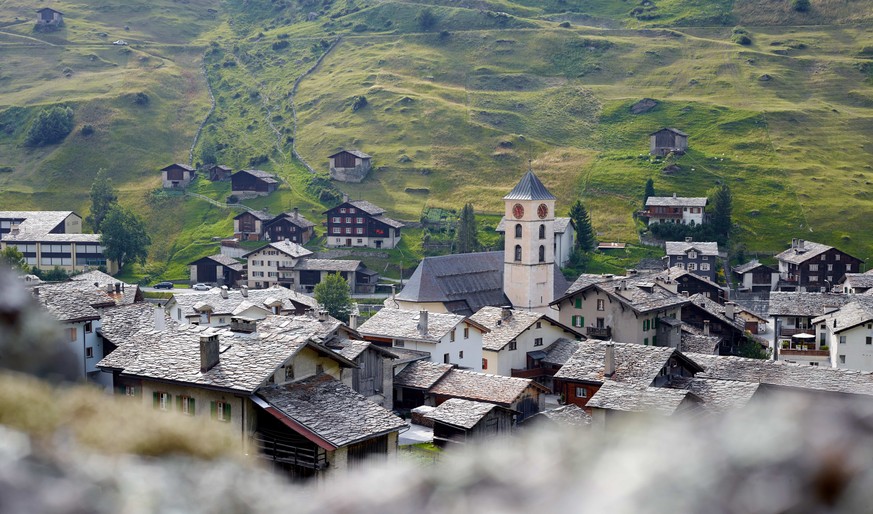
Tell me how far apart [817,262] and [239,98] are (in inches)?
3778

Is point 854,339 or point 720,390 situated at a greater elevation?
point 720,390

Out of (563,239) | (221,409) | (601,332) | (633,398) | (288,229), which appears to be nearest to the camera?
Result: (221,409)

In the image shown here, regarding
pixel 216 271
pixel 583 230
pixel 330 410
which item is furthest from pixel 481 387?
pixel 216 271

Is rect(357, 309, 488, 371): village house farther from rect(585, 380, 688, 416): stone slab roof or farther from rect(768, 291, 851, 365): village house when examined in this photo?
rect(768, 291, 851, 365): village house

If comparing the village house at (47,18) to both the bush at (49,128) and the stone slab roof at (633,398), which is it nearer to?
the bush at (49,128)

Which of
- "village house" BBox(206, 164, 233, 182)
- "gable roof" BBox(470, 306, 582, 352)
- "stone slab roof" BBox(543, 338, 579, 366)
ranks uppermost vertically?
"village house" BBox(206, 164, 233, 182)

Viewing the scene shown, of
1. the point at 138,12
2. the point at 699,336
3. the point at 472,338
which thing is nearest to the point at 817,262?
the point at 699,336

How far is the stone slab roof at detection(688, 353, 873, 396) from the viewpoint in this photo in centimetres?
4038

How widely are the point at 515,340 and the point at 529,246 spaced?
2159 cm

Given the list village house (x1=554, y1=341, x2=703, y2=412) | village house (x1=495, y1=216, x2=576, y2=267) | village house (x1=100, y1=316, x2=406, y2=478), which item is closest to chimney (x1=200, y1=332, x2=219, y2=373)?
village house (x1=100, y1=316, x2=406, y2=478)

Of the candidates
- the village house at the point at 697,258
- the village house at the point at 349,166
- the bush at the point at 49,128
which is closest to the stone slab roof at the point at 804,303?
the village house at the point at 697,258

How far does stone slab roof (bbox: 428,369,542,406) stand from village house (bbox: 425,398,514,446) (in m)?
2.36

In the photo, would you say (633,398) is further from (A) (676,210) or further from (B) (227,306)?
(A) (676,210)

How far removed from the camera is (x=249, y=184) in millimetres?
119562
